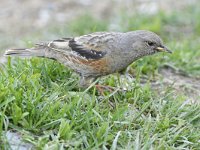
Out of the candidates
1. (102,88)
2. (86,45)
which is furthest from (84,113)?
(86,45)

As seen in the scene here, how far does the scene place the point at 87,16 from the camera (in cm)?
1170

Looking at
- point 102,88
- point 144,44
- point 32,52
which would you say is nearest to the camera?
point 102,88

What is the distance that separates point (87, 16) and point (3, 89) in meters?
5.95

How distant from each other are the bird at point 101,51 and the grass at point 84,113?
0.17m

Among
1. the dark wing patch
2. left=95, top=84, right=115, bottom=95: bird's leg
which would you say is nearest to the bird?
the dark wing patch

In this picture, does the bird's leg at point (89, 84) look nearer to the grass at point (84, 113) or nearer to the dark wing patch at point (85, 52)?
the grass at point (84, 113)

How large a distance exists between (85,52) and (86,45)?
0.45 ft

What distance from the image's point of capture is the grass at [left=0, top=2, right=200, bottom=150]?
5711 mm

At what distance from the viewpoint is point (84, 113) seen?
6.02 meters

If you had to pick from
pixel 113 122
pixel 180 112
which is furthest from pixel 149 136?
pixel 180 112

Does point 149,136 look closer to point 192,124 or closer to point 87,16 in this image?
point 192,124

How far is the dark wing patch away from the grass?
0.33m

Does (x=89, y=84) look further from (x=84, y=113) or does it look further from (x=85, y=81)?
(x=84, y=113)

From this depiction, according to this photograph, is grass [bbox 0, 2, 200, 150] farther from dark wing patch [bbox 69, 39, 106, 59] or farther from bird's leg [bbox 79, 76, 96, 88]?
dark wing patch [bbox 69, 39, 106, 59]
